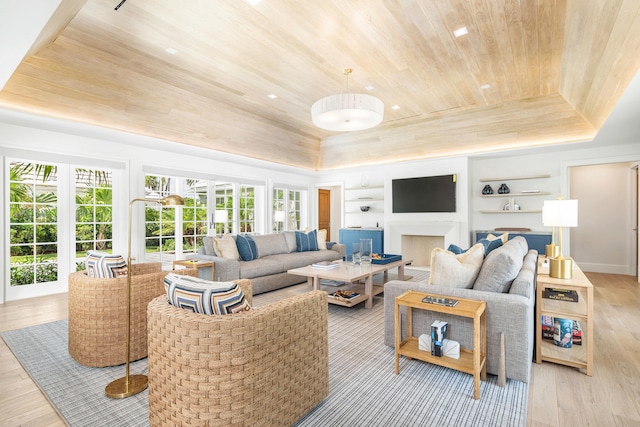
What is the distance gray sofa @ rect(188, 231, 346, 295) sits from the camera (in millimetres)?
4414

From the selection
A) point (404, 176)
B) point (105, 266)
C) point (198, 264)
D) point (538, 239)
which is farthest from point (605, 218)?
point (105, 266)

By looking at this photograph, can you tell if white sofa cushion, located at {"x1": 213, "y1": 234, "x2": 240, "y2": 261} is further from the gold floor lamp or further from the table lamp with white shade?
the table lamp with white shade

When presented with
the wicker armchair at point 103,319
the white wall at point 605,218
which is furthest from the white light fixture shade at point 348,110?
the white wall at point 605,218

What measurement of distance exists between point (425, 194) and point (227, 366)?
6.12m

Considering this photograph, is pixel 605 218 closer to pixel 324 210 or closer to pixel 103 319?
pixel 324 210

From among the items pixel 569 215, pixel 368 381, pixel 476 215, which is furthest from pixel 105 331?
pixel 476 215

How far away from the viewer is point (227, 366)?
1.44 m

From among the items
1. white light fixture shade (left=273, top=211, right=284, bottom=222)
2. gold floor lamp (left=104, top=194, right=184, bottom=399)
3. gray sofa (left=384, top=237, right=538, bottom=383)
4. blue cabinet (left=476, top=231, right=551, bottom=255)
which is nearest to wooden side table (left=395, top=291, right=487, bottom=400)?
gray sofa (left=384, top=237, right=538, bottom=383)

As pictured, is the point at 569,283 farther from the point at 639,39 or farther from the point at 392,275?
the point at 392,275

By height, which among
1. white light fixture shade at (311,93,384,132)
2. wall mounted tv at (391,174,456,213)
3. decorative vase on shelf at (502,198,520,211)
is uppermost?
white light fixture shade at (311,93,384,132)

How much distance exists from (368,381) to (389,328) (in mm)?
600

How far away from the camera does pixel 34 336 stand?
9.95 feet

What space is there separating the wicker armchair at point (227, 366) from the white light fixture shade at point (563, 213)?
251 centimetres

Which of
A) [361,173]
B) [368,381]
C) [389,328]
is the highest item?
[361,173]
